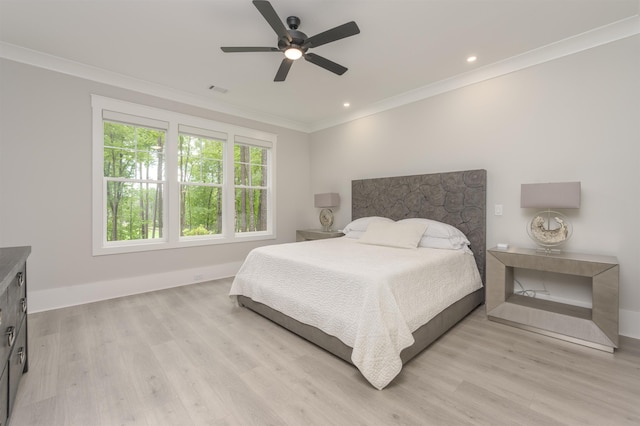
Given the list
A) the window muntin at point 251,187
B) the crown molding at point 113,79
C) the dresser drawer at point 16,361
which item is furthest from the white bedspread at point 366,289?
the crown molding at point 113,79

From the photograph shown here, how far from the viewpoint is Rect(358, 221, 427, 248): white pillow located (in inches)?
120

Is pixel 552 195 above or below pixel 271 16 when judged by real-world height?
below

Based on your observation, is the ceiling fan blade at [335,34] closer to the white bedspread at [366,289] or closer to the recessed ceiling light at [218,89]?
the white bedspread at [366,289]

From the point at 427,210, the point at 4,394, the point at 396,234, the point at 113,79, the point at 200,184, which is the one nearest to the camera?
the point at 4,394

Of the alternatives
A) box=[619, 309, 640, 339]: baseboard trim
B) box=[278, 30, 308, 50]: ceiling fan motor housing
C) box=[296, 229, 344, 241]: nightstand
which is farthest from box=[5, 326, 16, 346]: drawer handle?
box=[619, 309, 640, 339]: baseboard trim

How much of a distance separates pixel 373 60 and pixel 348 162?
192cm

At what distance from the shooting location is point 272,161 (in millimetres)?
4961

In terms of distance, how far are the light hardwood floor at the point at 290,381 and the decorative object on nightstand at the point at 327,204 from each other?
2.41 meters

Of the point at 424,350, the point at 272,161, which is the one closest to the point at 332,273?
the point at 424,350

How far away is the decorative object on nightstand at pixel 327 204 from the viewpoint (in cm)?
469

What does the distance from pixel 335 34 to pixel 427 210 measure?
2.37m

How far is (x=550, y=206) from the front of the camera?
2.47 m

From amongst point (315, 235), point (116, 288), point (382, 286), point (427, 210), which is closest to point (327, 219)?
point (315, 235)

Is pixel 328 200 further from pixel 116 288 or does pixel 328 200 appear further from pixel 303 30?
pixel 116 288
